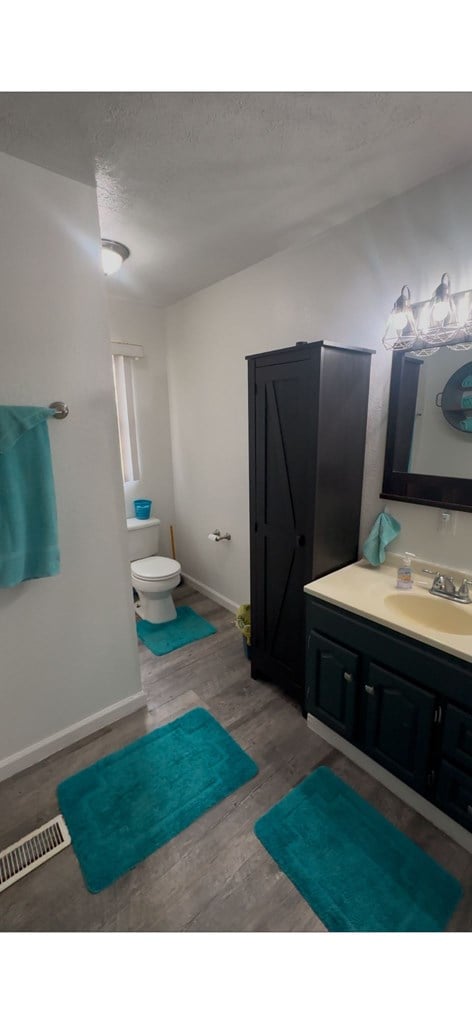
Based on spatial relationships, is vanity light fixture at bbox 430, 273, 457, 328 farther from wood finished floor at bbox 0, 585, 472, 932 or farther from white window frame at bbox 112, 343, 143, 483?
white window frame at bbox 112, 343, 143, 483

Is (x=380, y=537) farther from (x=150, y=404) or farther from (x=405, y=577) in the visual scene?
(x=150, y=404)

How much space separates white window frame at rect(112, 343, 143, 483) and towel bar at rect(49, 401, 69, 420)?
1386 millimetres

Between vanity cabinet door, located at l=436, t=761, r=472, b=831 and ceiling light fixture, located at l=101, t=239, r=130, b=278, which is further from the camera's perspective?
ceiling light fixture, located at l=101, t=239, r=130, b=278

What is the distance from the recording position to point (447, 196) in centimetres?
141

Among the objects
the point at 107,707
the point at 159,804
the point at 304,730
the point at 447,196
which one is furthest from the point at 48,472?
the point at 447,196

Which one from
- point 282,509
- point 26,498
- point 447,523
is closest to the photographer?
point 26,498

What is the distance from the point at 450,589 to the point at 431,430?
27.2 inches

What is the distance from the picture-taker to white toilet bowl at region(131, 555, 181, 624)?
2684mm

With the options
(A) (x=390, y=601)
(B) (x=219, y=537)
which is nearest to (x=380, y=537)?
(A) (x=390, y=601)

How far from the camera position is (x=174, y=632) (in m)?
2.71

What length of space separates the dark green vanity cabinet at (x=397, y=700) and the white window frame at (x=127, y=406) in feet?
6.93

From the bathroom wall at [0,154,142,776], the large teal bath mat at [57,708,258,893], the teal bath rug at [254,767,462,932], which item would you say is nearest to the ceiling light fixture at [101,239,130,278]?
the bathroom wall at [0,154,142,776]

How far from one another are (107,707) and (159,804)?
59 centimetres
